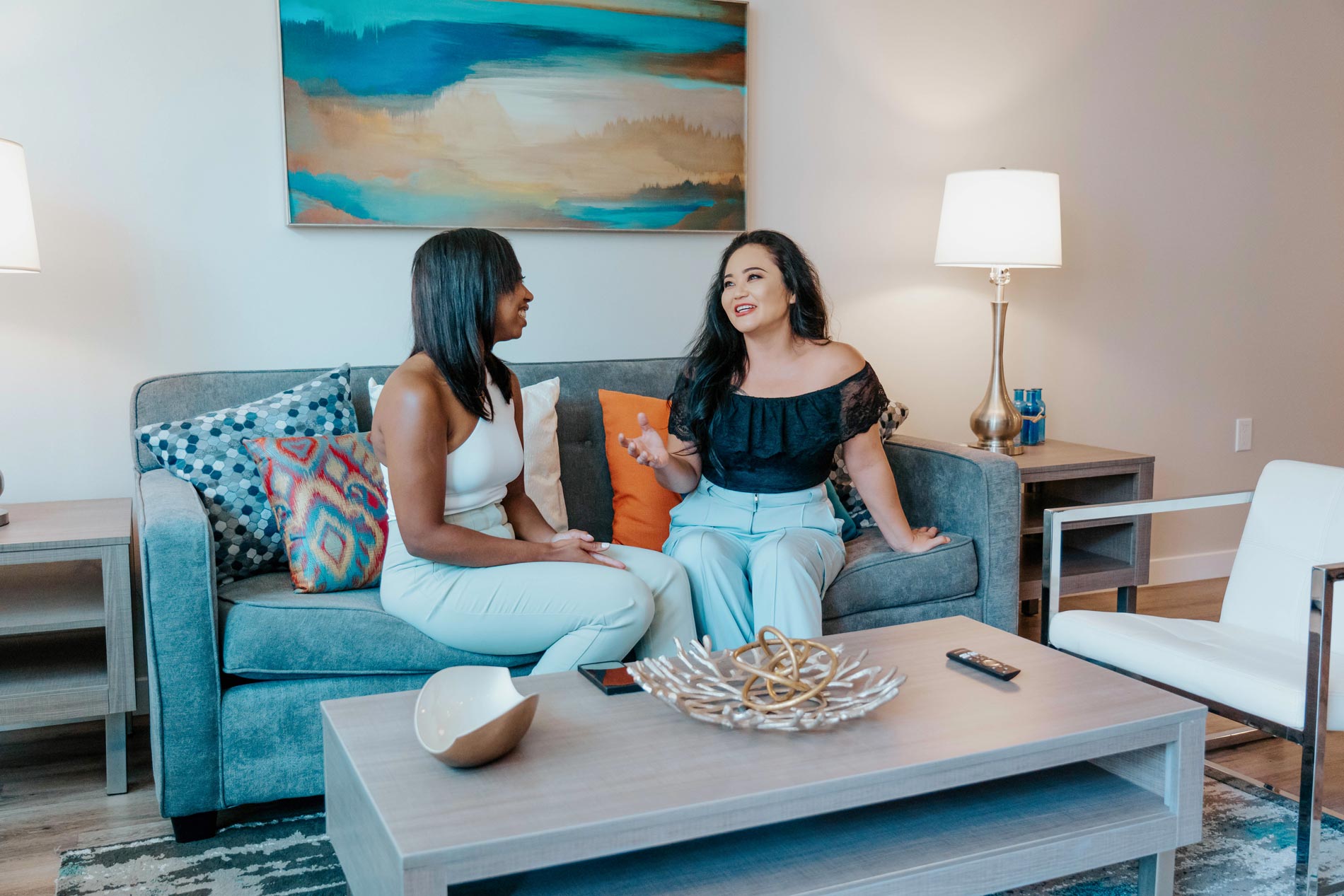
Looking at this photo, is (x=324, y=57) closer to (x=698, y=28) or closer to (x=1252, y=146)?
(x=698, y=28)

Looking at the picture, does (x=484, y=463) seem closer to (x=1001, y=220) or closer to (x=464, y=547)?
(x=464, y=547)

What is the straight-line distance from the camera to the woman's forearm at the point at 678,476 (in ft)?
7.98

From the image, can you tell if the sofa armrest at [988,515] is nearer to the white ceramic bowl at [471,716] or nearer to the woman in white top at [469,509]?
the woman in white top at [469,509]

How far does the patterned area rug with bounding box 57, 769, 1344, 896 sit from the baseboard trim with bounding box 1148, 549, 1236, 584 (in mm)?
1994

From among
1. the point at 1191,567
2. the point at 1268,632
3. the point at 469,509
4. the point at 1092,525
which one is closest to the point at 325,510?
the point at 469,509

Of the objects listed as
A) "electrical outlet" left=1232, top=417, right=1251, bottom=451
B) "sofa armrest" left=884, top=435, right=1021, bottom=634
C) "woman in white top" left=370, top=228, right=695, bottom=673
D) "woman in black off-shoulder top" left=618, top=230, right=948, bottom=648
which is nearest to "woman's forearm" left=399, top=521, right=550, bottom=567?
"woman in white top" left=370, top=228, right=695, bottom=673

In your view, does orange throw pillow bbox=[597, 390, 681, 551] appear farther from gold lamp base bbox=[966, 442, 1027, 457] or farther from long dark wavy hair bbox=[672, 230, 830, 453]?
gold lamp base bbox=[966, 442, 1027, 457]

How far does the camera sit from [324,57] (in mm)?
2705

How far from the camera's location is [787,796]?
4.21 feet

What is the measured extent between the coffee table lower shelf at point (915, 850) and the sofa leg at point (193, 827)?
0.64 metres

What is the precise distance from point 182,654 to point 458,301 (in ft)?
2.68

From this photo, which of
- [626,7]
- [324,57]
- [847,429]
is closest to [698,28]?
[626,7]

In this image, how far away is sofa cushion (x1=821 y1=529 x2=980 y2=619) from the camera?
2387mm

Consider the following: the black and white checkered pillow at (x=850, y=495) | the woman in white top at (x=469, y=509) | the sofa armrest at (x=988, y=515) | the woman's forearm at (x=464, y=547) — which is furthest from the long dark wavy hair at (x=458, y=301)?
the sofa armrest at (x=988, y=515)
